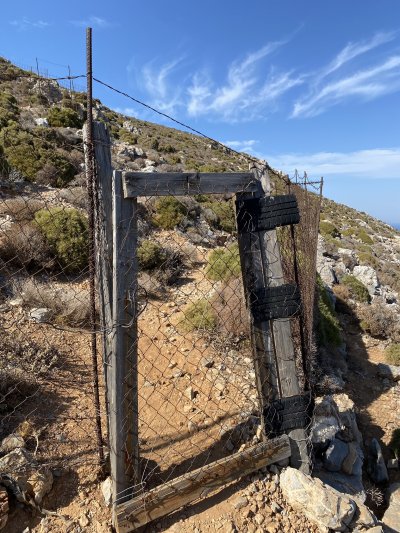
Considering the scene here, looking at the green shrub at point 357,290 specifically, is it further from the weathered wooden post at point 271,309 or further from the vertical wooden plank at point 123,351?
the vertical wooden plank at point 123,351

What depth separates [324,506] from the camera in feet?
7.97

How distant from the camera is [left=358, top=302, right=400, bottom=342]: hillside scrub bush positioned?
813 cm

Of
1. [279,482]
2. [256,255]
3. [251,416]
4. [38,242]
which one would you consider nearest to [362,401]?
[251,416]

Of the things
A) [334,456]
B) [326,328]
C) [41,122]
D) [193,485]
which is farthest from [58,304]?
[41,122]

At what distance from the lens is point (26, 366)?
3789 millimetres

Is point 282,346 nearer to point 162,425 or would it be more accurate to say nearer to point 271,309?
point 271,309

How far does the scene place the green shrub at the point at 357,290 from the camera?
31.7 feet

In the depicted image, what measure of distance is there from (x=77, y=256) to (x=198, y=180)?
5.07 meters

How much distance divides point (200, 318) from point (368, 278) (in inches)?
312

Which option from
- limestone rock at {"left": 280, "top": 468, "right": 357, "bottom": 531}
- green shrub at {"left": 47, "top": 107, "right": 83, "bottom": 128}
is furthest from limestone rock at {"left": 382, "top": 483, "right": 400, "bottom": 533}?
green shrub at {"left": 47, "top": 107, "right": 83, "bottom": 128}

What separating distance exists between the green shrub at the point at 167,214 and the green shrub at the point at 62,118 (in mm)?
10080

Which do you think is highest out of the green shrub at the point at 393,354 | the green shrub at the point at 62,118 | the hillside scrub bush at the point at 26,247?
the green shrub at the point at 62,118

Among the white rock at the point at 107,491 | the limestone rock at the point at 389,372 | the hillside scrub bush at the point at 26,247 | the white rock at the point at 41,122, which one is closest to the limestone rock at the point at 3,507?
the white rock at the point at 107,491

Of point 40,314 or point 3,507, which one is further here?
point 40,314
